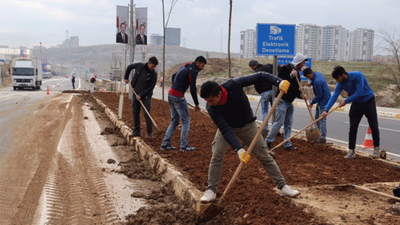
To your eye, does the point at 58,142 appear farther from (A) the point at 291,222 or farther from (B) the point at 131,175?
(A) the point at 291,222

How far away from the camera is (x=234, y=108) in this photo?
391cm

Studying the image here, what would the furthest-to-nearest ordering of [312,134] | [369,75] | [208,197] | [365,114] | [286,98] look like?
[369,75] < [312,134] < [286,98] < [365,114] < [208,197]

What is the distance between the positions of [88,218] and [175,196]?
117 cm

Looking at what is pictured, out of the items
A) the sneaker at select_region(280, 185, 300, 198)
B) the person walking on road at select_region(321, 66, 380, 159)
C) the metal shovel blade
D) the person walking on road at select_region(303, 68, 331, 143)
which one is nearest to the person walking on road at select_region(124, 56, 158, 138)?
the person walking on road at select_region(303, 68, 331, 143)

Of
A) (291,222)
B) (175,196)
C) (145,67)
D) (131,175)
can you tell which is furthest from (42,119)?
(291,222)

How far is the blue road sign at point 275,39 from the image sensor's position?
10.1 m

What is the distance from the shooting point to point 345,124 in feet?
41.8

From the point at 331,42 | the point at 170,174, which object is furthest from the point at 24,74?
the point at 331,42

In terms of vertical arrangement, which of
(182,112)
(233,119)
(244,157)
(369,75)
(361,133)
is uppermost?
(369,75)

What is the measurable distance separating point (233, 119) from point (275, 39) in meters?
6.76

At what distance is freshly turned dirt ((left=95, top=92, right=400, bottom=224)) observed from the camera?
12.2 ft

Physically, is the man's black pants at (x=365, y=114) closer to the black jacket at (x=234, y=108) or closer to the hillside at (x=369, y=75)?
the black jacket at (x=234, y=108)

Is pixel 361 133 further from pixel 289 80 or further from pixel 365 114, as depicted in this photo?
pixel 289 80

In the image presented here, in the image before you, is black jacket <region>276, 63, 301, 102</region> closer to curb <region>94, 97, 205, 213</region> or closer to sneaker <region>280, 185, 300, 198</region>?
curb <region>94, 97, 205, 213</region>
